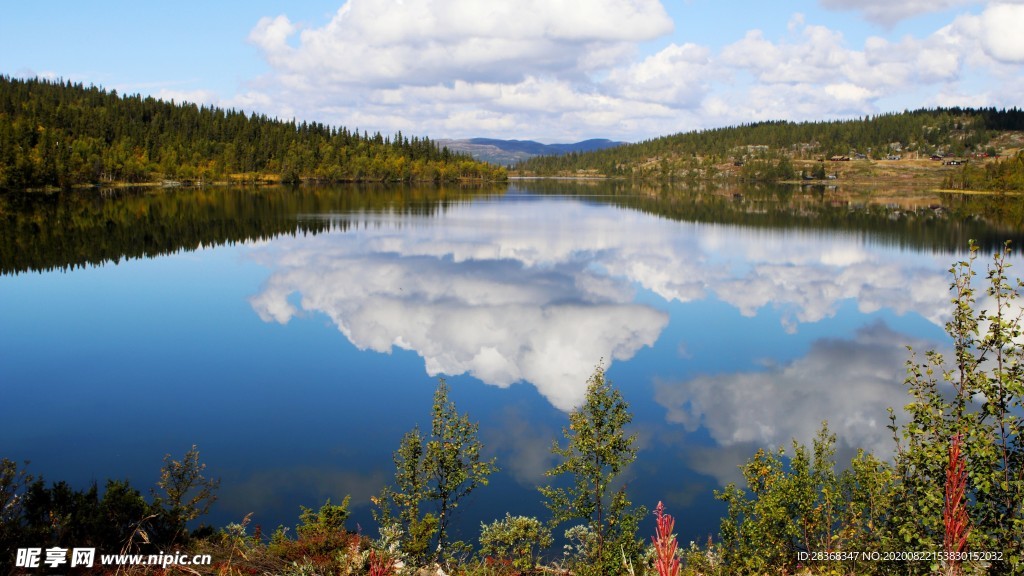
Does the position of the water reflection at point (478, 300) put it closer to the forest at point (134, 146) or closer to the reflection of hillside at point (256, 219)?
the reflection of hillside at point (256, 219)

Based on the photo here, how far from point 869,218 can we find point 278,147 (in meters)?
155

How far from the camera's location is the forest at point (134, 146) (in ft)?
371

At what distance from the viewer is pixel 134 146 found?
158875 millimetres

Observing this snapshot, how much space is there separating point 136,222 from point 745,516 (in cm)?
7859

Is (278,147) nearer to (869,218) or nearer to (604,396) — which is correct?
(869,218)

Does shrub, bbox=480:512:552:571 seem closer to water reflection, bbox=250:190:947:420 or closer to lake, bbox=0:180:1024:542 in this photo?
lake, bbox=0:180:1024:542

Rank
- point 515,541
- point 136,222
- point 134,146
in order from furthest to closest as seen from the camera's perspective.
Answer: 1. point 134,146
2. point 136,222
3. point 515,541

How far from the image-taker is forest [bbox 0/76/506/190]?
11306 centimetres

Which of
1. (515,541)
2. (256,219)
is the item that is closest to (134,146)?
(256,219)

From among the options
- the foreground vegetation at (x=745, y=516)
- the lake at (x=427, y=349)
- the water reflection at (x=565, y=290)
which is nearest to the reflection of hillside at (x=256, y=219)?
the lake at (x=427, y=349)

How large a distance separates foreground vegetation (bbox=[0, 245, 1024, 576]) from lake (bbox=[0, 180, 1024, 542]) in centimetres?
324

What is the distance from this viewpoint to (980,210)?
100750 millimetres

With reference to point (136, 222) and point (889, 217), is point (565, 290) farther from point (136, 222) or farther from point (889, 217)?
point (889, 217)

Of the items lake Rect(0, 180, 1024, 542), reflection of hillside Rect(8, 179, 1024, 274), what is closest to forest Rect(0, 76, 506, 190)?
reflection of hillside Rect(8, 179, 1024, 274)
